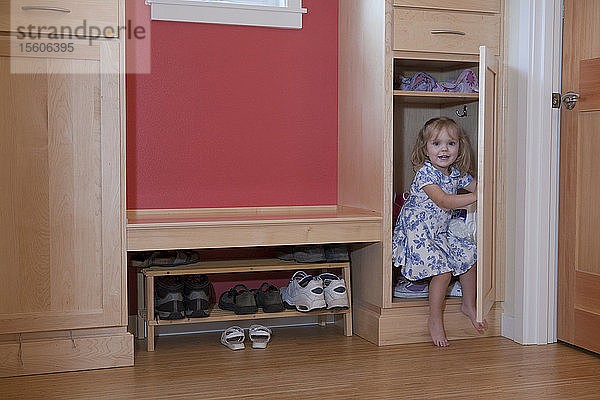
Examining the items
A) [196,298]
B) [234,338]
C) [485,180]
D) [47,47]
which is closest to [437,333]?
[485,180]

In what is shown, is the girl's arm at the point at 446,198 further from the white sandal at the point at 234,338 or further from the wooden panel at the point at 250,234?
the white sandal at the point at 234,338

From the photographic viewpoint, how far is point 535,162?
9.71 ft

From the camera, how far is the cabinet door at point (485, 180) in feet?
8.57

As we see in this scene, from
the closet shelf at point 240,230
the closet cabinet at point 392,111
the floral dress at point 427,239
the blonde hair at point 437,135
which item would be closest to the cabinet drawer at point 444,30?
the closet cabinet at point 392,111

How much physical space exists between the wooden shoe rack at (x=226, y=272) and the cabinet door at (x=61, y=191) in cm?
20

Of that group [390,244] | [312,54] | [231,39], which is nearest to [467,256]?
[390,244]

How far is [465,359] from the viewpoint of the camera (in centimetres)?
280

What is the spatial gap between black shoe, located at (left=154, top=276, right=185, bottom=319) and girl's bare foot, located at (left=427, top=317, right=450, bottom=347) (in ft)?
3.29

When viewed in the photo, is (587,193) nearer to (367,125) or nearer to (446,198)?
(446,198)

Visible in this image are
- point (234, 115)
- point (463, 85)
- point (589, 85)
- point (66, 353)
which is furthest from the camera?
point (234, 115)

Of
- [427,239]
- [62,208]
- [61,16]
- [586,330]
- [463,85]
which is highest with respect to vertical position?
[61,16]

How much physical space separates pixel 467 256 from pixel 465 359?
0.45 m

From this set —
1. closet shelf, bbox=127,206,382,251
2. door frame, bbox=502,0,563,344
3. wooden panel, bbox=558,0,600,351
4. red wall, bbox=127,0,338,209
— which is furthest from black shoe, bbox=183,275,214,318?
wooden panel, bbox=558,0,600,351

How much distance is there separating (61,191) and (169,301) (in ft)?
1.99
